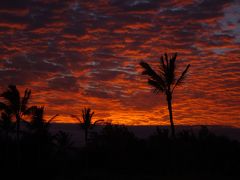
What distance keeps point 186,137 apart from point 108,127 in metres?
7.80

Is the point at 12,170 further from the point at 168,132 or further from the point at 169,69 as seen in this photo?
the point at 169,69

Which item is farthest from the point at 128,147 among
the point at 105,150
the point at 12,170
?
the point at 12,170

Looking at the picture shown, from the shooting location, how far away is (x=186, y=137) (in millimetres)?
24234

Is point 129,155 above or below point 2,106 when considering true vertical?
below

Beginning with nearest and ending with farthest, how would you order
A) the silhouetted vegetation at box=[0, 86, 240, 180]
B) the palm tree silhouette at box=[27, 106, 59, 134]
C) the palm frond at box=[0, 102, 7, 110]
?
the silhouetted vegetation at box=[0, 86, 240, 180] → the palm frond at box=[0, 102, 7, 110] → the palm tree silhouette at box=[27, 106, 59, 134]

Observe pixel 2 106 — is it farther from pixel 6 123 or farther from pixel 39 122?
pixel 6 123

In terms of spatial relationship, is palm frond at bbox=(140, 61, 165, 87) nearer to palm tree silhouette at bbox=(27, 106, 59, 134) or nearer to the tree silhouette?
palm tree silhouette at bbox=(27, 106, 59, 134)

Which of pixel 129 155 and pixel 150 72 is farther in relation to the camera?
pixel 129 155

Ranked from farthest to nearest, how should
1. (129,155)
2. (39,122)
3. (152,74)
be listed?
(39,122) → (129,155) → (152,74)

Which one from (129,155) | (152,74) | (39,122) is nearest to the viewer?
(152,74)

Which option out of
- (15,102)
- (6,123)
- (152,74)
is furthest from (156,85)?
(6,123)

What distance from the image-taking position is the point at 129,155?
78.4 ft

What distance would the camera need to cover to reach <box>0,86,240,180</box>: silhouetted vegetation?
1925cm

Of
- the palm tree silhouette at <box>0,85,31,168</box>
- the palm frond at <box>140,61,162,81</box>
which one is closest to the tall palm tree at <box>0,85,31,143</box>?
the palm tree silhouette at <box>0,85,31,168</box>
